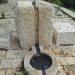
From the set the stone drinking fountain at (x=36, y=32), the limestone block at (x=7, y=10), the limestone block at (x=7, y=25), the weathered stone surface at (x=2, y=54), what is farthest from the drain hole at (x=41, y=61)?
the limestone block at (x=7, y=10)

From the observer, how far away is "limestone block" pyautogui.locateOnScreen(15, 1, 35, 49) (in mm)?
4055

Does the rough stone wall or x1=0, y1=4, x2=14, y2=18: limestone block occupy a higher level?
the rough stone wall

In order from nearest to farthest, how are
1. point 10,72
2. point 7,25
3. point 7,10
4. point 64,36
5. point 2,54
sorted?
point 10,72 → point 2,54 → point 64,36 → point 7,25 → point 7,10

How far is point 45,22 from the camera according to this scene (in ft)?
13.7

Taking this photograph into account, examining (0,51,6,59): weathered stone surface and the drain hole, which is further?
(0,51,6,59): weathered stone surface

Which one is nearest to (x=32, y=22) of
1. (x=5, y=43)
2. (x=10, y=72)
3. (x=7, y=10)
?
(x=5, y=43)

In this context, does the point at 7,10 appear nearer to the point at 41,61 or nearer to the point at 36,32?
the point at 36,32

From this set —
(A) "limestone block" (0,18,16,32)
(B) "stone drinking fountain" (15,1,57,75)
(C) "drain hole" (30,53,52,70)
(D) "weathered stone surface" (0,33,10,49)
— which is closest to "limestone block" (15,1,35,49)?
(B) "stone drinking fountain" (15,1,57,75)

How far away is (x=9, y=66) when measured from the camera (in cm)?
389

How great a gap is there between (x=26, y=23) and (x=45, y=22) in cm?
40

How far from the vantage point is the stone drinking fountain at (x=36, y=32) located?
12.5 feet

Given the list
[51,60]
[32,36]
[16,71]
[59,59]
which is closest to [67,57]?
[59,59]

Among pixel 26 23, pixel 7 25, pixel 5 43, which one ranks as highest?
pixel 26 23

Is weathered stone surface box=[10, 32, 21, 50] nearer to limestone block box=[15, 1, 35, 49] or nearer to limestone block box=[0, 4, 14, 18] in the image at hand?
limestone block box=[15, 1, 35, 49]
